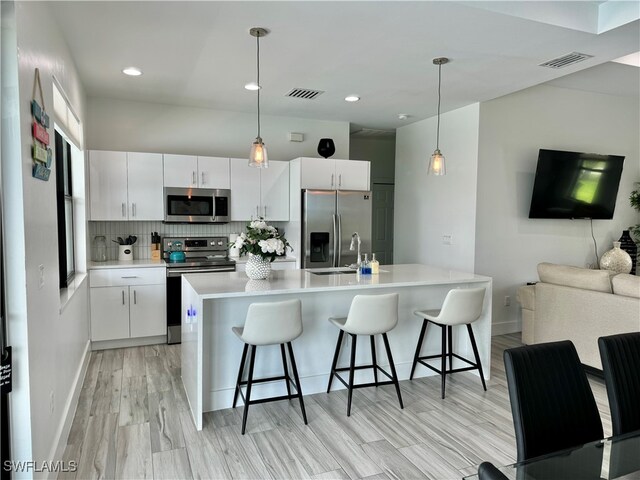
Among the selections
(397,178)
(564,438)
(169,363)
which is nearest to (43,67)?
(169,363)

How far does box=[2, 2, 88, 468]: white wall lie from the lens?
183cm

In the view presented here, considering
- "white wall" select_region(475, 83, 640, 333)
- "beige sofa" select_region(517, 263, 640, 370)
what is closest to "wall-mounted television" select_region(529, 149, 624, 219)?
"white wall" select_region(475, 83, 640, 333)

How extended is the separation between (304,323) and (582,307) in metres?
2.52

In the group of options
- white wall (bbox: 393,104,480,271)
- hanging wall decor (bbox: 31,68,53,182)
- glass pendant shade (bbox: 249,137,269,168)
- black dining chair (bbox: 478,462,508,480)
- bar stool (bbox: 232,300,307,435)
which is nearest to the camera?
black dining chair (bbox: 478,462,508,480)

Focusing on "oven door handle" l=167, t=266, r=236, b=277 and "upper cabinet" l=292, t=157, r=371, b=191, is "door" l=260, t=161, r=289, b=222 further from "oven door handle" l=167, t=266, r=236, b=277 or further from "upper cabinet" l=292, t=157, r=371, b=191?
"oven door handle" l=167, t=266, r=236, b=277

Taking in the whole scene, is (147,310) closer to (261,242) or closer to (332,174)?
(261,242)

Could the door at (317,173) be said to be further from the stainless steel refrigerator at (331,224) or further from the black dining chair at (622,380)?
the black dining chair at (622,380)

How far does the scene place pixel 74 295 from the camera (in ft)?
11.1

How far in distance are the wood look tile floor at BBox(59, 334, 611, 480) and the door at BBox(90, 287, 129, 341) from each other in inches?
29.5

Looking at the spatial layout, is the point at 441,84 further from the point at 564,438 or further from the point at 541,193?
the point at 564,438

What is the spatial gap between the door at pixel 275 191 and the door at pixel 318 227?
0.36m

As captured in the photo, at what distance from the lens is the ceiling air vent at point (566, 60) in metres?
3.56

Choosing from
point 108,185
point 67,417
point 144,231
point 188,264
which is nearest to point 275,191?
point 188,264

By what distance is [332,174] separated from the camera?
5492mm
